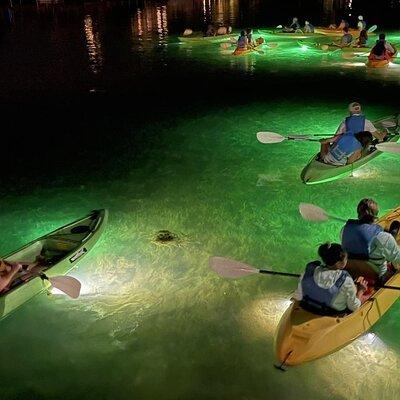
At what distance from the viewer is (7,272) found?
17.3 feet

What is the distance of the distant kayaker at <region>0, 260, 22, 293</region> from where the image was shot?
5152 millimetres

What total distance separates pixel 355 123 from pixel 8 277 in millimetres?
6173

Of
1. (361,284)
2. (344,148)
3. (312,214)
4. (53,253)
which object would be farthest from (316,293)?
(344,148)

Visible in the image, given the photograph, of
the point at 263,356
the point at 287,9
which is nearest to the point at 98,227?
the point at 263,356

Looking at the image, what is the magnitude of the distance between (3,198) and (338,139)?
610 cm

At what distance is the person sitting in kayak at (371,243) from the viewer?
15.5 ft

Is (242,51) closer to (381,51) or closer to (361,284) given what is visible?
(381,51)

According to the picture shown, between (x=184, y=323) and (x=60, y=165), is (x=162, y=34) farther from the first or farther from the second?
(x=184, y=323)

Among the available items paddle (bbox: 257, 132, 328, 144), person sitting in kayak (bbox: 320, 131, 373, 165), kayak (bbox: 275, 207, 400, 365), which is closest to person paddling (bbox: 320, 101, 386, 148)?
person sitting in kayak (bbox: 320, 131, 373, 165)

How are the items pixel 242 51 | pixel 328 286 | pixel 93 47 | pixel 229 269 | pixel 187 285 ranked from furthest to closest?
pixel 93 47 → pixel 242 51 → pixel 187 285 → pixel 229 269 → pixel 328 286

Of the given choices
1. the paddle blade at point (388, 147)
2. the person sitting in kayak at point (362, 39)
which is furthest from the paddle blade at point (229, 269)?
the person sitting in kayak at point (362, 39)

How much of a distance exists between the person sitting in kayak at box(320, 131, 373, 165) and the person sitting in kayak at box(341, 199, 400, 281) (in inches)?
136

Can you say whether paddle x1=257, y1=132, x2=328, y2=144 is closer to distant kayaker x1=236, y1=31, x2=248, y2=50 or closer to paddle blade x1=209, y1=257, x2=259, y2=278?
paddle blade x1=209, y1=257, x2=259, y2=278

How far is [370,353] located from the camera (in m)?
4.68
